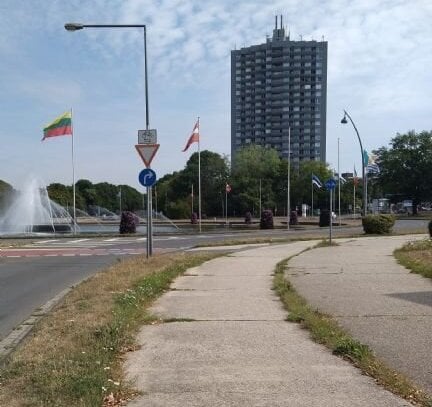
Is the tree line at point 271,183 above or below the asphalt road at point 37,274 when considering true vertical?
above

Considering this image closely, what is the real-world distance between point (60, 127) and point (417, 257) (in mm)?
31993

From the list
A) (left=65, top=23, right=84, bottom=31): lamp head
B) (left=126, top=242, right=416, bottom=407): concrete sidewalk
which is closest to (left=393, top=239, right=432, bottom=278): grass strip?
(left=126, top=242, right=416, bottom=407): concrete sidewalk

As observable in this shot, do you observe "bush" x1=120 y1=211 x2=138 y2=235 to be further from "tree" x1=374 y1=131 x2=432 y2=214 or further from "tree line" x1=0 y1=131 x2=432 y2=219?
"tree" x1=374 y1=131 x2=432 y2=214

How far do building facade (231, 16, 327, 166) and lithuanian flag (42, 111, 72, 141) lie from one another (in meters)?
50.3

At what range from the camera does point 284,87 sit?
100m

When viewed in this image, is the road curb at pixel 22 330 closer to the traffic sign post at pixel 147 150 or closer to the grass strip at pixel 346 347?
the grass strip at pixel 346 347

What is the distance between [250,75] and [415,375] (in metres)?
100

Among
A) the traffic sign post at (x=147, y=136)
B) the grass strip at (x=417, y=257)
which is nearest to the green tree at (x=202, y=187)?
the grass strip at (x=417, y=257)

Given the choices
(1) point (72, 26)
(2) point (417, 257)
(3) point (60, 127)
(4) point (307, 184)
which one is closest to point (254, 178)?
(4) point (307, 184)

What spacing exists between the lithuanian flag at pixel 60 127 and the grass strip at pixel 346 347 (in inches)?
1381

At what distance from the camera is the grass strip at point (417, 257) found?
14.1 meters

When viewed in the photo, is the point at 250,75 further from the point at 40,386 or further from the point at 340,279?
the point at 40,386

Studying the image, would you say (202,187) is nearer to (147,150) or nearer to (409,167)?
(409,167)

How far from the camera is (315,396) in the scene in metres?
4.91
